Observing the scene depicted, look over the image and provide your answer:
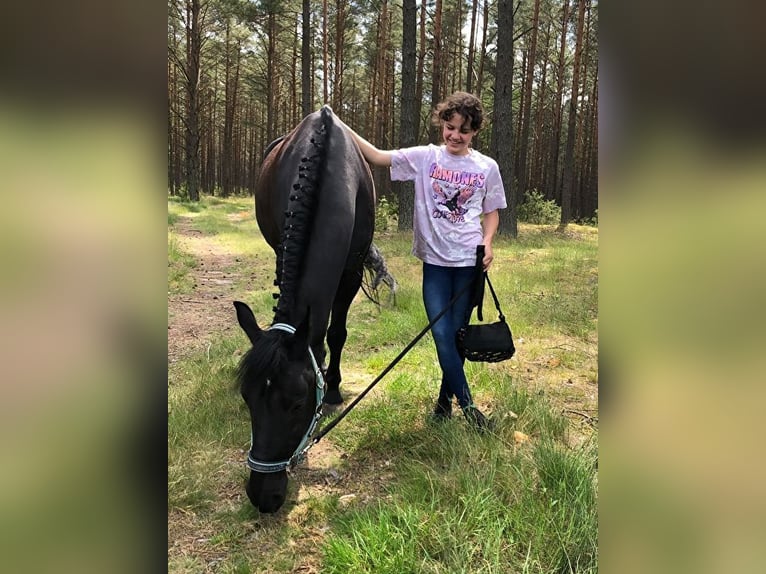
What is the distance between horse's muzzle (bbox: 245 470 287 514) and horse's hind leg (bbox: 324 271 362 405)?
154 cm

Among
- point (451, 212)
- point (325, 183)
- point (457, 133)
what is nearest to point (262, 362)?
point (325, 183)

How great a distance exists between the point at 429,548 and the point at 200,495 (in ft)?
4.33

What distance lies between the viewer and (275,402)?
2.35 metres

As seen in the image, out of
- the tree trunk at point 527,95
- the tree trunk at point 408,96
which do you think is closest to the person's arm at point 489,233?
the tree trunk at point 408,96

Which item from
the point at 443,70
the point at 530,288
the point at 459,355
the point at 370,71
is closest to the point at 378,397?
the point at 459,355

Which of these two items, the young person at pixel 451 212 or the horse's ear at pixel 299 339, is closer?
the horse's ear at pixel 299 339

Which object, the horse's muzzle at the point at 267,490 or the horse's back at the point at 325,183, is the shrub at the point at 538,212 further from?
the horse's muzzle at the point at 267,490

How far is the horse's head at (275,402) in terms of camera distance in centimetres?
234

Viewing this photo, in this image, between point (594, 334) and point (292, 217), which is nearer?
→ point (292, 217)

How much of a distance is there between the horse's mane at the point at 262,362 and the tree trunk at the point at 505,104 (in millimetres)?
11112

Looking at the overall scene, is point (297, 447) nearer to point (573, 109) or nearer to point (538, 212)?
point (573, 109)
